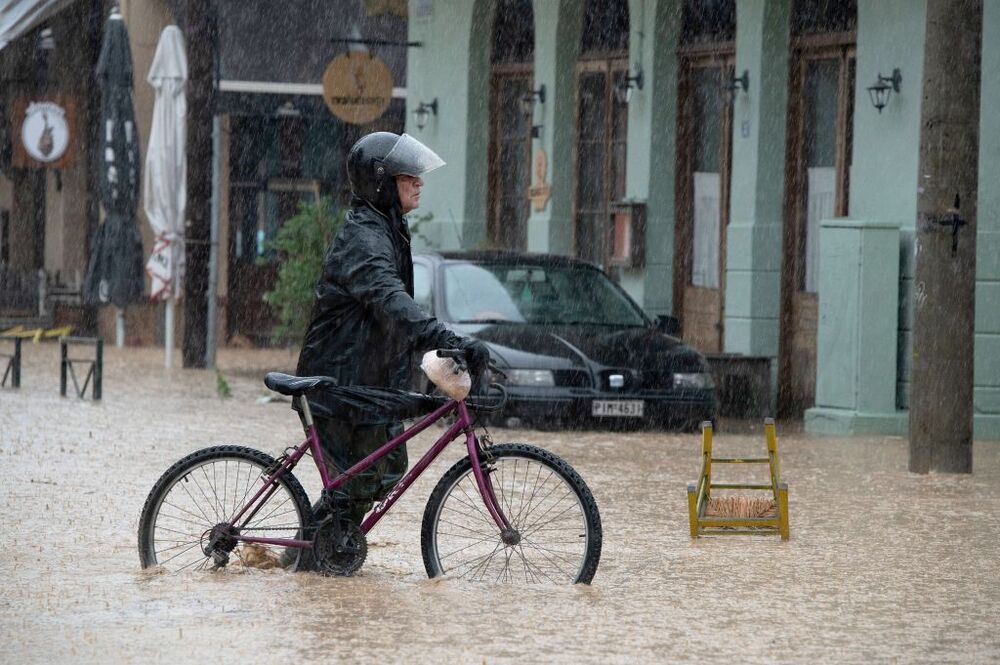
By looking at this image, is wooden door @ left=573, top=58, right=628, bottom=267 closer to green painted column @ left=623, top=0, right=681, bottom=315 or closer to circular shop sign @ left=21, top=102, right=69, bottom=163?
green painted column @ left=623, top=0, right=681, bottom=315

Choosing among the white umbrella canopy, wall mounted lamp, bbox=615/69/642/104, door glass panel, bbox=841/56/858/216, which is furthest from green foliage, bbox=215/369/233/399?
door glass panel, bbox=841/56/858/216

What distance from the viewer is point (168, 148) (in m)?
22.7

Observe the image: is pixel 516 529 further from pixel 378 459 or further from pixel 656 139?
pixel 656 139

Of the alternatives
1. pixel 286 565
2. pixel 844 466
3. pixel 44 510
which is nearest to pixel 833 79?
pixel 844 466

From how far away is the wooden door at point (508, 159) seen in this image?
23719 millimetres

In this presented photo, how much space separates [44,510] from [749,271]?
8.94 m

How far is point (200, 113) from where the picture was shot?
883 inches

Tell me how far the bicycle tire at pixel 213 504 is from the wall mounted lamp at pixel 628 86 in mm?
12618

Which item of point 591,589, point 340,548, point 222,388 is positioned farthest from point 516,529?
point 222,388

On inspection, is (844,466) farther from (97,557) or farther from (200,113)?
(200,113)

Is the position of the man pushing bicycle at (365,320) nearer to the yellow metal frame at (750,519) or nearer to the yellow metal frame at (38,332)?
the yellow metal frame at (750,519)

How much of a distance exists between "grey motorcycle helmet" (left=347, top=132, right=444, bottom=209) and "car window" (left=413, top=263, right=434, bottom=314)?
7.77 m

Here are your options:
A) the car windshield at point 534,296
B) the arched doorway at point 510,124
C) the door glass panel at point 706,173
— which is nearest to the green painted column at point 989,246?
the car windshield at point 534,296

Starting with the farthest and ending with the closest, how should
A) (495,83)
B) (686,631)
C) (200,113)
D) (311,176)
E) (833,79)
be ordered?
(311,176), (495,83), (200,113), (833,79), (686,631)
